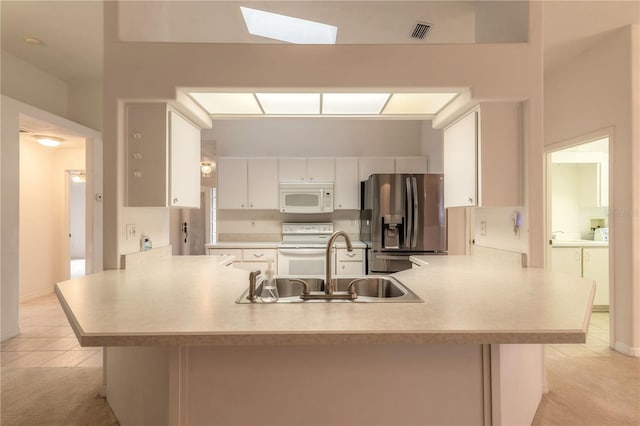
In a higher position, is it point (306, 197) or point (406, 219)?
point (306, 197)

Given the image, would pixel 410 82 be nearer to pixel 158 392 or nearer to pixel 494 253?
pixel 494 253

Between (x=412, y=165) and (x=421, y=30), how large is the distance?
216cm

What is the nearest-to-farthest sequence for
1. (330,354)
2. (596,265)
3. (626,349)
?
(330,354) → (626,349) → (596,265)

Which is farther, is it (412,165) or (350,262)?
(412,165)

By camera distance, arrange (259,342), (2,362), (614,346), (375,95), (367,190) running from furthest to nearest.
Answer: (367,190)
(614,346)
(2,362)
(375,95)
(259,342)

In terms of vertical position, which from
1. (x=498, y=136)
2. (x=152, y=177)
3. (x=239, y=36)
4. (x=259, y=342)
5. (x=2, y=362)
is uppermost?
(x=239, y=36)

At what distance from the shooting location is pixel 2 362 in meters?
2.90

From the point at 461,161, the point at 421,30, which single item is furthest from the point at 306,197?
the point at 461,161

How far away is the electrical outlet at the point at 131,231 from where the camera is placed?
2368 mm

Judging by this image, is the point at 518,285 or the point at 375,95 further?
the point at 375,95

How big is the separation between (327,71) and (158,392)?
1872 mm

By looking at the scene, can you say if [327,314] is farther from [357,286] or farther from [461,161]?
[461,161]

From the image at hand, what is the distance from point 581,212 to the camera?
4.84m

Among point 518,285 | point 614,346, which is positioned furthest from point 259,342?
point 614,346
